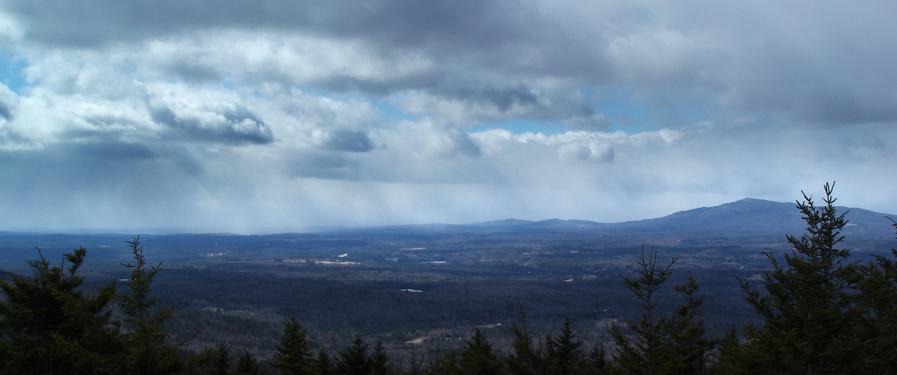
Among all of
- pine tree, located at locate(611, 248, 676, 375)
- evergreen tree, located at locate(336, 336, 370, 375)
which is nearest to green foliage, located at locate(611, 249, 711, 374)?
pine tree, located at locate(611, 248, 676, 375)

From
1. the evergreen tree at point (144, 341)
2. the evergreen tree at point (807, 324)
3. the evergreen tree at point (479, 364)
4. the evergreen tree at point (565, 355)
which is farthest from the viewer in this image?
Result: the evergreen tree at point (565, 355)

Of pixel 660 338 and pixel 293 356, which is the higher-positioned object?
pixel 660 338

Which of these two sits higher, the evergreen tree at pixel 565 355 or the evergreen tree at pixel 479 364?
the evergreen tree at pixel 479 364

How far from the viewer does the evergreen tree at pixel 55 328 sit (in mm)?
14906

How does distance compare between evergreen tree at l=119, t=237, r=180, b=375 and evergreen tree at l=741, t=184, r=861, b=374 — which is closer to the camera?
evergreen tree at l=119, t=237, r=180, b=375

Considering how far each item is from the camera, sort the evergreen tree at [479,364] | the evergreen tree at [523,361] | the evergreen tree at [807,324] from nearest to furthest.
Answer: the evergreen tree at [807,324] < the evergreen tree at [523,361] < the evergreen tree at [479,364]

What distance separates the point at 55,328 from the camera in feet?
53.4

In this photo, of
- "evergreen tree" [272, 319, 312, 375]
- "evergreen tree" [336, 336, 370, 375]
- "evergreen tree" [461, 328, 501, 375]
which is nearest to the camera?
"evergreen tree" [272, 319, 312, 375]

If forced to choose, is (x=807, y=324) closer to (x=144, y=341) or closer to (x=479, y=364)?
(x=479, y=364)

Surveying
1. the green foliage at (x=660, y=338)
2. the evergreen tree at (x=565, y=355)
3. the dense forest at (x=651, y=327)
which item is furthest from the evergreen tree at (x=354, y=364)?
the green foliage at (x=660, y=338)

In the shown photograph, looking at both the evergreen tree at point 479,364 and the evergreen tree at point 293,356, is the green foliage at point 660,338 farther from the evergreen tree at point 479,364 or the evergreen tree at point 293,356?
the evergreen tree at point 293,356

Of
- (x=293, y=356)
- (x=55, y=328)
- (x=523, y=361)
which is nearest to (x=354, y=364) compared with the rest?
(x=293, y=356)

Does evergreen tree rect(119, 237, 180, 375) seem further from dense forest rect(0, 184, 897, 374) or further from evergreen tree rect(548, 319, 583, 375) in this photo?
evergreen tree rect(548, 319, 583, 375)

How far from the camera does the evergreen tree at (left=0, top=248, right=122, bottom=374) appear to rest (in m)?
14.9
